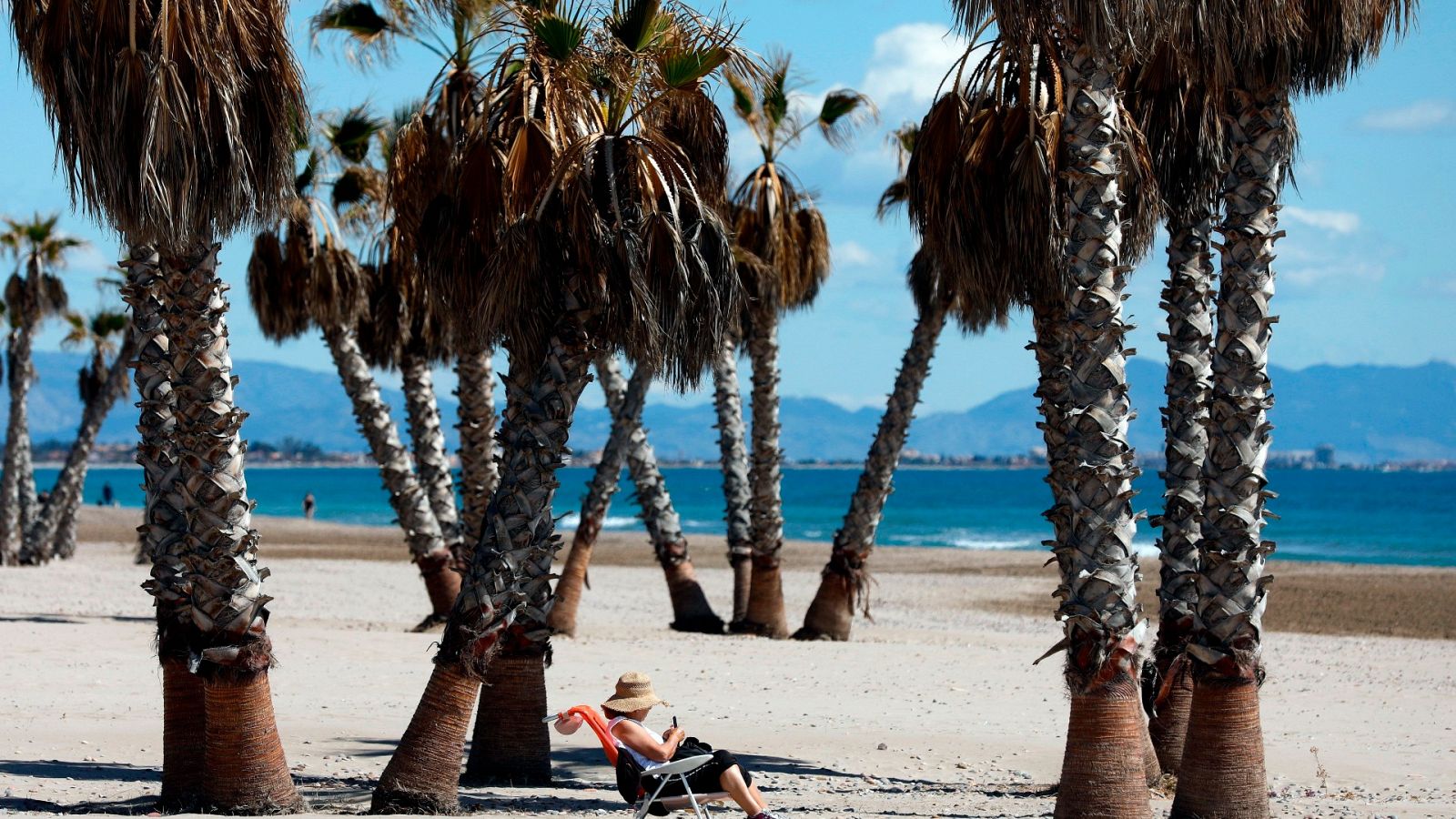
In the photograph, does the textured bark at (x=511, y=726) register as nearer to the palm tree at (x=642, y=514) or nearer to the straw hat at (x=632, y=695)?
the straw hat at (x=632, y=695)

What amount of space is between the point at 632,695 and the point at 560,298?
2.61 metres

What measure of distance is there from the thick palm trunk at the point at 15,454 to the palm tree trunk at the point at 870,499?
19.6m

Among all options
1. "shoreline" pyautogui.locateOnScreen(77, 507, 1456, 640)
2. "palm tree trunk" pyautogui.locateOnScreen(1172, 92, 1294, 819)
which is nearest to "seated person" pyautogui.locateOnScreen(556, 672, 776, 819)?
"palm tree trunk" pyautogui.locateOnScreen(1172, 92, 1294, 819)

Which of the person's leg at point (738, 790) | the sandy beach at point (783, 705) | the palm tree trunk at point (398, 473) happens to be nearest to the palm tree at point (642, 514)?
the sandy beach at point (783, 705)

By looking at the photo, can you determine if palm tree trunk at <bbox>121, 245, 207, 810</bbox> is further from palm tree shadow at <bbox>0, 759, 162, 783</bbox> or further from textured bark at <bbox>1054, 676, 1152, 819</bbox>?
textured bark at <bbox>1054, 676, 1152, 819</bbox>

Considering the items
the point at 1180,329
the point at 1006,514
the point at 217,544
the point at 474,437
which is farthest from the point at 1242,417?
the point at 1006,514

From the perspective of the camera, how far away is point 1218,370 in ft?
28.3

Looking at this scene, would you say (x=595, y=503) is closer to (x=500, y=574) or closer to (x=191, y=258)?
(x=500, y=574)

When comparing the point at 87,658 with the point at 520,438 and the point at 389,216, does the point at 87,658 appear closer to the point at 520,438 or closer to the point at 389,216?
the point at 389,216

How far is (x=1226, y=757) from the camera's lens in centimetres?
851

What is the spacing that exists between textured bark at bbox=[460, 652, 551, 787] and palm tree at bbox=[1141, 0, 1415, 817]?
13.6ft

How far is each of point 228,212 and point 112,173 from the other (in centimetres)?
63

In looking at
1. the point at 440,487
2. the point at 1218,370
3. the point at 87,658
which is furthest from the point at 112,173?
the point at 440,487

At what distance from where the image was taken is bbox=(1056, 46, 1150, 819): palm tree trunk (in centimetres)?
802
